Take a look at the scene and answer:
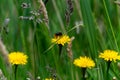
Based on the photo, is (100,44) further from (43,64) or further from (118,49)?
(43,64)

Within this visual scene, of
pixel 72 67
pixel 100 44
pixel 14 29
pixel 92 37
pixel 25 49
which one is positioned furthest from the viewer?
pixel 14 29

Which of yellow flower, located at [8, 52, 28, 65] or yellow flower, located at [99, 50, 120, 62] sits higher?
yellow flower, located at [8, 52, 28, 65]

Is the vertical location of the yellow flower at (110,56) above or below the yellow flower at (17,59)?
below

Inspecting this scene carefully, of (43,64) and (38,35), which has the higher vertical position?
(38,35)

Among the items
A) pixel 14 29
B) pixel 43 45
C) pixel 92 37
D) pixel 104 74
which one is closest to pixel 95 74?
pixel 104 74

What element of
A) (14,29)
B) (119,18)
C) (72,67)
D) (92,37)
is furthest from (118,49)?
(14,29)

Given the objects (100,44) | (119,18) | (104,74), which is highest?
(119,18)

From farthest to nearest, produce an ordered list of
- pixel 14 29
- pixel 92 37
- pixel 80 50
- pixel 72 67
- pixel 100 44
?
pixel 14 29
pixel 80 50
pixel 100 44
pixel 92 37
pixel 72 67

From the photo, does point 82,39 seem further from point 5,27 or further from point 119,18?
point 5,27

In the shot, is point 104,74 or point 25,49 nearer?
point 104,74
